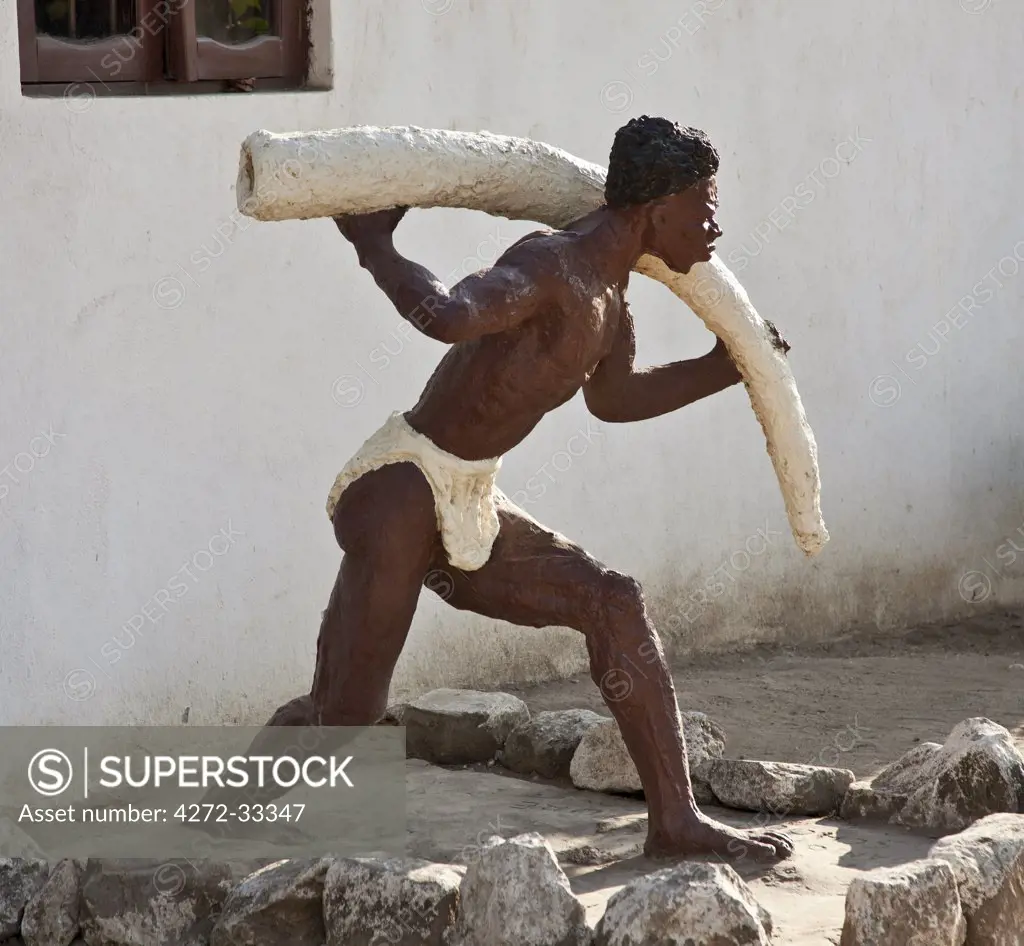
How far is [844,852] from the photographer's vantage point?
4.34m

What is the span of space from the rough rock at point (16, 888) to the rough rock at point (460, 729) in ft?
5.85

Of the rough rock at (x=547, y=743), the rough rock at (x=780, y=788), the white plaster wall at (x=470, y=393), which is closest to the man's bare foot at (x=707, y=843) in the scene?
the rough rock at (x=780, y=788)

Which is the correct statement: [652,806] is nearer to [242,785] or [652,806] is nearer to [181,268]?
[242,785]

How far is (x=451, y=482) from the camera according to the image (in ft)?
13.4

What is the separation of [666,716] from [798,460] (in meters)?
0.80

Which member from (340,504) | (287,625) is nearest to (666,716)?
(340,504)

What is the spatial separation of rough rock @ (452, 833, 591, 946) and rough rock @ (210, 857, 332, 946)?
32 cm

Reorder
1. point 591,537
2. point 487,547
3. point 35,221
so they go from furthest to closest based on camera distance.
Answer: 1. point 591,537
2. point 35,221
3. point 487,547

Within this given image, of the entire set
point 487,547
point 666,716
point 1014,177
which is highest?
point 1014,177

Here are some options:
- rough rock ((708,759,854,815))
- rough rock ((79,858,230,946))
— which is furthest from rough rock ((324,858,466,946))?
rough rock ((708,759,854,815))

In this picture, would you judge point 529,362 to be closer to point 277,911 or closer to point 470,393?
point 470,393

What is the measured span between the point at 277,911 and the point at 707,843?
3.70 feet

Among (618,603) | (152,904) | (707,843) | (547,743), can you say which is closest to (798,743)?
(547,743)

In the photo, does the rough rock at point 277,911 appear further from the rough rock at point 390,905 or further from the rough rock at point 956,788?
the rough rock at point 956,788
